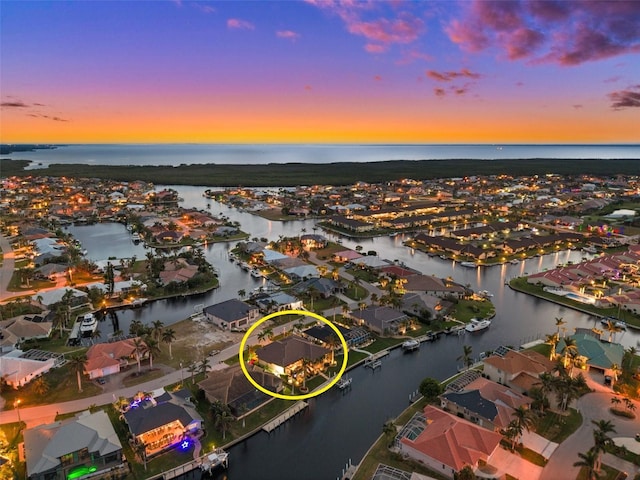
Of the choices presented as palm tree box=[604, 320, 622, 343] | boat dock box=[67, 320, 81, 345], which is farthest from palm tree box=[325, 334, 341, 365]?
palm tree box=[604, 320, 622, 343]

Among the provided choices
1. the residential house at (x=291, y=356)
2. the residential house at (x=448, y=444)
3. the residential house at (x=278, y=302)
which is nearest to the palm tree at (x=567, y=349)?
the residential house at (x=448, y=444)

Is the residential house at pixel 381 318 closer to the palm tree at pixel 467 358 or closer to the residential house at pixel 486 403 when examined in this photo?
the palm tree at pixel 467 358

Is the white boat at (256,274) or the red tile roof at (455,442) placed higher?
the white boat at (256,274)

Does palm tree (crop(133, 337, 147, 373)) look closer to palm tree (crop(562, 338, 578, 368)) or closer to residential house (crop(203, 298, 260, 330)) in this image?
residential house (crop(203, 298, 260, 330))

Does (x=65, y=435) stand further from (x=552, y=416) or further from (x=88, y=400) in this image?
(x=552, y=416)

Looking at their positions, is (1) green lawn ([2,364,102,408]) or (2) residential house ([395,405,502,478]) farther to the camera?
(1) green lawn ([2,364,102,408])

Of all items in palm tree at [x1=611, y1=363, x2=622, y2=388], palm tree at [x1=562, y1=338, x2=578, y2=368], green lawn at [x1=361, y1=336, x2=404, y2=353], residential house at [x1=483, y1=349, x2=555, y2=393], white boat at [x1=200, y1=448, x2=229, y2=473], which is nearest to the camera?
white boat at [x1=200, y1=448, x2=229, y2=473]
